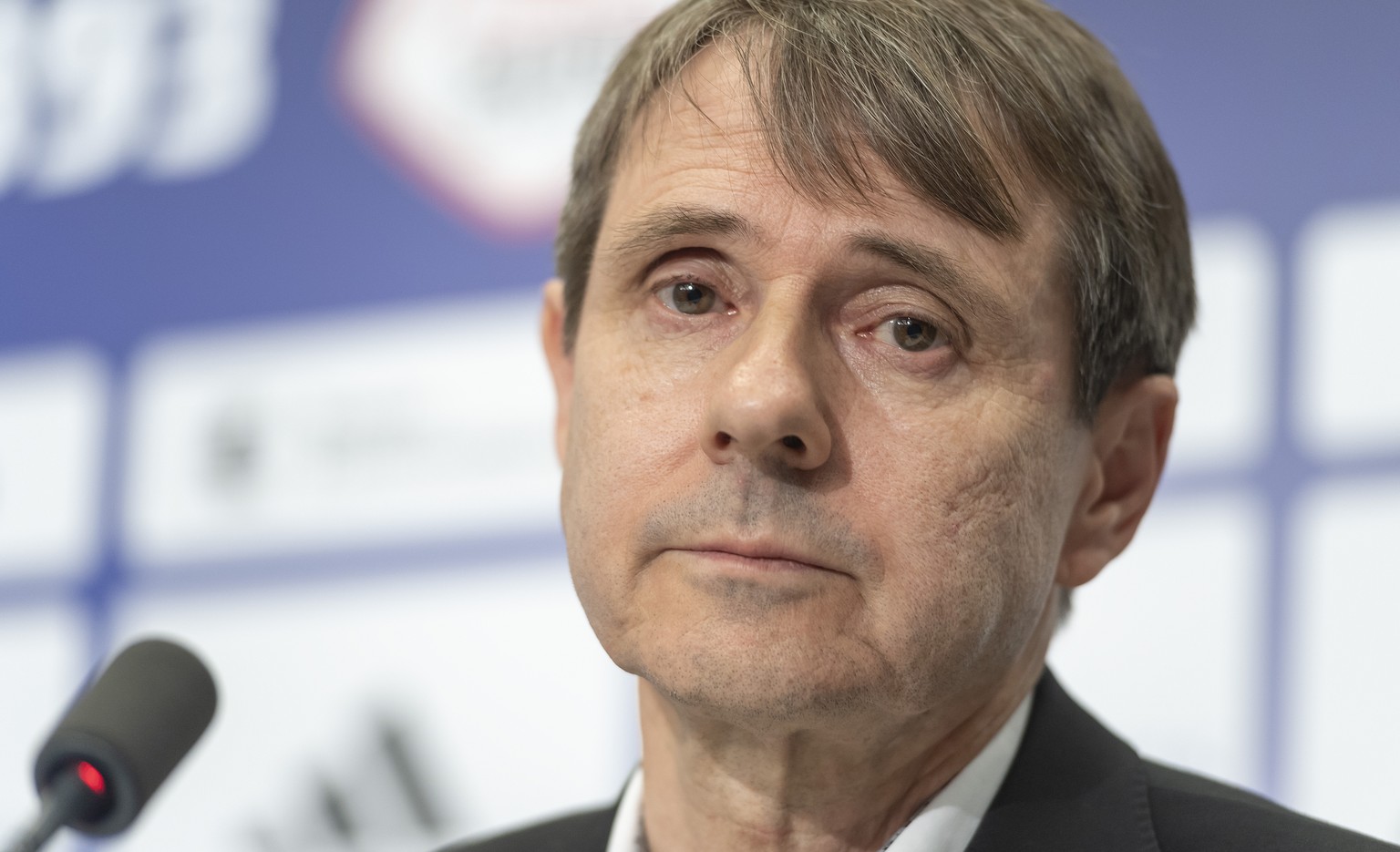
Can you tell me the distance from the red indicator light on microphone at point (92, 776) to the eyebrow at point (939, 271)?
1.00m

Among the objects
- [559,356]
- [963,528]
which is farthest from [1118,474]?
[559,356]

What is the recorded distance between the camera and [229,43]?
395 cm

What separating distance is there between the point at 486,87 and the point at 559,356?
5.53 feet

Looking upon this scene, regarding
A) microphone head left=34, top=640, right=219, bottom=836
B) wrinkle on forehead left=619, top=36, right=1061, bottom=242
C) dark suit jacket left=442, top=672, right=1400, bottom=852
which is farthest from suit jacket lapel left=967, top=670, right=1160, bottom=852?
microphone head left=34, top=640, right=219, bottom=836

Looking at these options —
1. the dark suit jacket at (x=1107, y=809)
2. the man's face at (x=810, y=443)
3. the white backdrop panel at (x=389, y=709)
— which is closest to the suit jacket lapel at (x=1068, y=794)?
the dark suit jacket at (x=1107, y=809)

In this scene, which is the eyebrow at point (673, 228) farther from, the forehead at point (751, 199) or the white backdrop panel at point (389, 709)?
the white backdrop panel at point (389, 709)

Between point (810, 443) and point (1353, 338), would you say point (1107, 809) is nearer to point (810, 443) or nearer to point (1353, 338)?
point (810, 443)

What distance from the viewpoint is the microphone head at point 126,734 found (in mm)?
1479

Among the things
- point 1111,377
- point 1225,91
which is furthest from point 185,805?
point 1225,91

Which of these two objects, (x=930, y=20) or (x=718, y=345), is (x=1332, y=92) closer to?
(x=930, y=20)

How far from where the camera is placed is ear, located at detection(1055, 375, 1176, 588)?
196 centimetres

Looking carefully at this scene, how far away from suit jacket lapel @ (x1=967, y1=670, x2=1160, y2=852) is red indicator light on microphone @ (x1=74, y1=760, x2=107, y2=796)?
99cm

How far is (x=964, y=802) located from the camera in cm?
183

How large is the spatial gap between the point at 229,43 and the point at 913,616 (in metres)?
3.01
